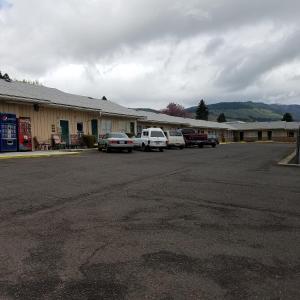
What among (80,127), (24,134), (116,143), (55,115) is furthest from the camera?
(80,127)

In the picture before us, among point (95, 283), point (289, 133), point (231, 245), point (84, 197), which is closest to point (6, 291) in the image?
point (95, 283)

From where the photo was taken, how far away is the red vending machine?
22.6 m

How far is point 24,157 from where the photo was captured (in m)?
18.8

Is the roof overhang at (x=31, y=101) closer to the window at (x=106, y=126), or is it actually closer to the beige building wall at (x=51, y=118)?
the beige building wall at (x=51, y=118)

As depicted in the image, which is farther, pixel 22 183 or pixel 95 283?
pixel 22 183

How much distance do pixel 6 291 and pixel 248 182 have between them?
8.26 meters

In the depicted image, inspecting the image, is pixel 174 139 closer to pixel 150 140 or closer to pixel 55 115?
pixel 150 140

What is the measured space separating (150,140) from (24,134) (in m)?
8.90

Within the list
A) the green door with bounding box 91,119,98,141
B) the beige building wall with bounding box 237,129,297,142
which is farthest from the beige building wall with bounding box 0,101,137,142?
the beige building wall with bounding box 237,129,297,142

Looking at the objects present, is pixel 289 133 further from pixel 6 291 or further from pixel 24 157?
pixel 6 291

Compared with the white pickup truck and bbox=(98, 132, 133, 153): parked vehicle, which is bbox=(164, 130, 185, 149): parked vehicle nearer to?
the white pickup truck

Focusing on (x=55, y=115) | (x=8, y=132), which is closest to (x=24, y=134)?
(x=8, y=132)

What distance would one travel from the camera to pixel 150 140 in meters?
26.5

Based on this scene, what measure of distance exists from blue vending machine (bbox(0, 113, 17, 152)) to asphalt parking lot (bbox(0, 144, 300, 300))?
13.5 metres
